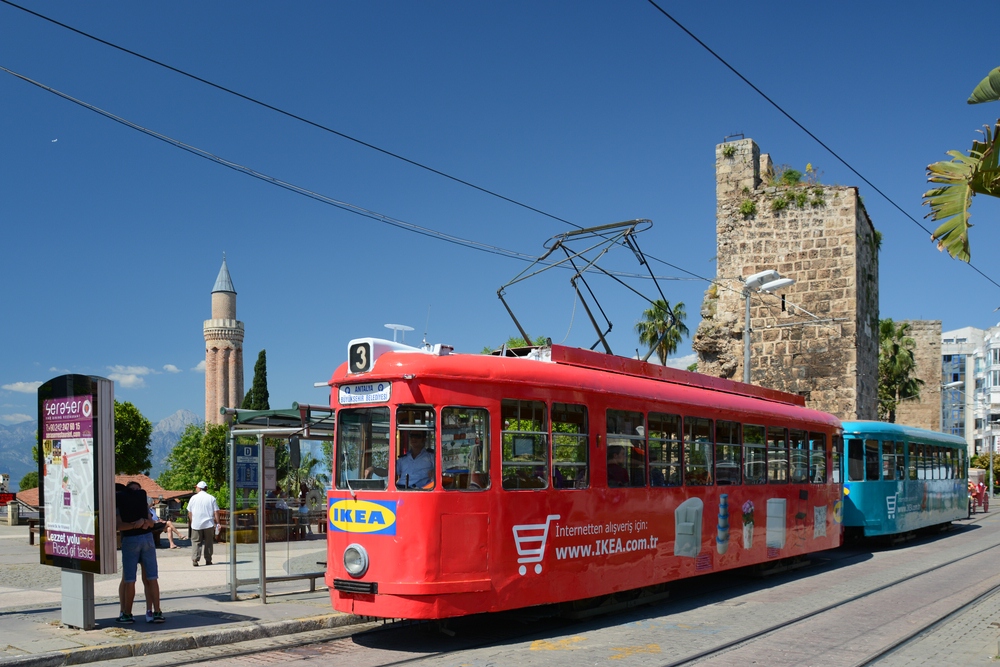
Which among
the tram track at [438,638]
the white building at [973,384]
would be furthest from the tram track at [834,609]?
the white building at [973,384]

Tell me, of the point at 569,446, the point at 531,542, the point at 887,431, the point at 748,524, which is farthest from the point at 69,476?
the point at 887,431

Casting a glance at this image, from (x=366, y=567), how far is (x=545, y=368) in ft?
8.95

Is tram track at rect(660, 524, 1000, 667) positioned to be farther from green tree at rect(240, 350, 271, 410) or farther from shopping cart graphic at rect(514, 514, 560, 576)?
green tree at rect(240, 350, 271, 410)

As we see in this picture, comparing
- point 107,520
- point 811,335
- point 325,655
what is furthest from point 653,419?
point 811,335

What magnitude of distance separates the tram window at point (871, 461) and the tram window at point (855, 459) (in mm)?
130

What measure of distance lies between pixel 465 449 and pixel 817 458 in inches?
377

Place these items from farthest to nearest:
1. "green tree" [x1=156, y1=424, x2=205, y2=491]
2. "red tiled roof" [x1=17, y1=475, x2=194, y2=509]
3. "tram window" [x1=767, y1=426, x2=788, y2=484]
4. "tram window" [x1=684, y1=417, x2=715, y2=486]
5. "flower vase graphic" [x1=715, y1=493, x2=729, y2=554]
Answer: "green tree" [x1=156, y1=424, x2=205, y2=491], "red tiled roof" [x1=17, y1=475, x2=194, y2=509], "tram window" [x1=767, y1=426, x2=788, y2=484], "flower vase graphic" [x1=715, y1=493, x2=729, y2=554], "tram window" [x1=684, y1=417, x2=715, y2=486]

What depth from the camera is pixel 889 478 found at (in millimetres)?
20703

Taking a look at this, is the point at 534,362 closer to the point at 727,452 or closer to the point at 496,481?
the point at 496,481

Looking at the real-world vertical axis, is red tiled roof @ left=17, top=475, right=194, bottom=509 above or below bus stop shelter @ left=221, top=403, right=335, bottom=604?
below

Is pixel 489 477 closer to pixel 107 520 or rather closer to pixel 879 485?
pixel 107 520

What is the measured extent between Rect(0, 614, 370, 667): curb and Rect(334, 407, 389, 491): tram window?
5.49 ft

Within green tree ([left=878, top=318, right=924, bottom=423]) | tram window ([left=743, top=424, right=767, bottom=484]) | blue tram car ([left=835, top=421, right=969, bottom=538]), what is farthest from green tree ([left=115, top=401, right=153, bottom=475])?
tram window ([left=743, top=424, right=767, bottom=484])

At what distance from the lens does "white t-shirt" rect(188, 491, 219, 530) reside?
16.4m
